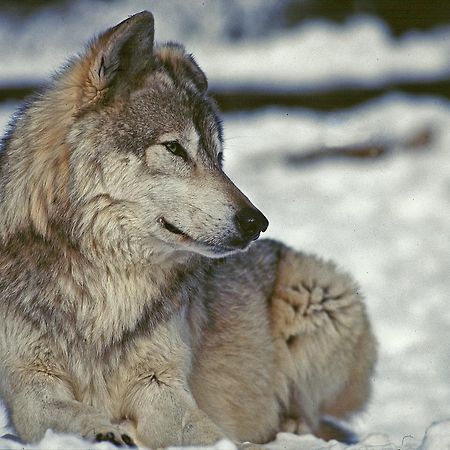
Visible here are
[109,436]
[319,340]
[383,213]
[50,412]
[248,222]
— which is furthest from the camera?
[383,213]

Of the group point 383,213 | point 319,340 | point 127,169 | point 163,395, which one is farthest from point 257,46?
point 163,395

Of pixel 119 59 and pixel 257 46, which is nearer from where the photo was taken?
pixel 119 59

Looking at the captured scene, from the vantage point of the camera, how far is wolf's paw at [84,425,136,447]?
372cm

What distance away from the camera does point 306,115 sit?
1228 centimetres

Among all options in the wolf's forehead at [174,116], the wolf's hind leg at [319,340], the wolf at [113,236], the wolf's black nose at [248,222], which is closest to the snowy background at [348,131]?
the wolf's hind leg at [319,340]

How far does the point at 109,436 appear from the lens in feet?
12.2

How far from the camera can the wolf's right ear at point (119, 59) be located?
4137mm

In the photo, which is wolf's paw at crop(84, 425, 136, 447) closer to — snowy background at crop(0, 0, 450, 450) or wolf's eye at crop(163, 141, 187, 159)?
wolf's eye at crop(163, 141, 187, 159)

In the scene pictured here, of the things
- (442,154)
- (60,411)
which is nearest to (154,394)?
(60,411)

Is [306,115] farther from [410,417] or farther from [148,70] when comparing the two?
[148,70]

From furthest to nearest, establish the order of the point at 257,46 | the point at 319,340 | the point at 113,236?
the point at 257,46 < the point at 319,340 < the point at 113,236

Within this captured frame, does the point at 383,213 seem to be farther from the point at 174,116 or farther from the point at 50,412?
the point at 50,412

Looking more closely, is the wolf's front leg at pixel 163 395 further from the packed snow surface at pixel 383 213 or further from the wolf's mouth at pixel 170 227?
the packed snow surface at pixel 383 213

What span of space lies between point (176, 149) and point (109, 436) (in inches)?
49.0
